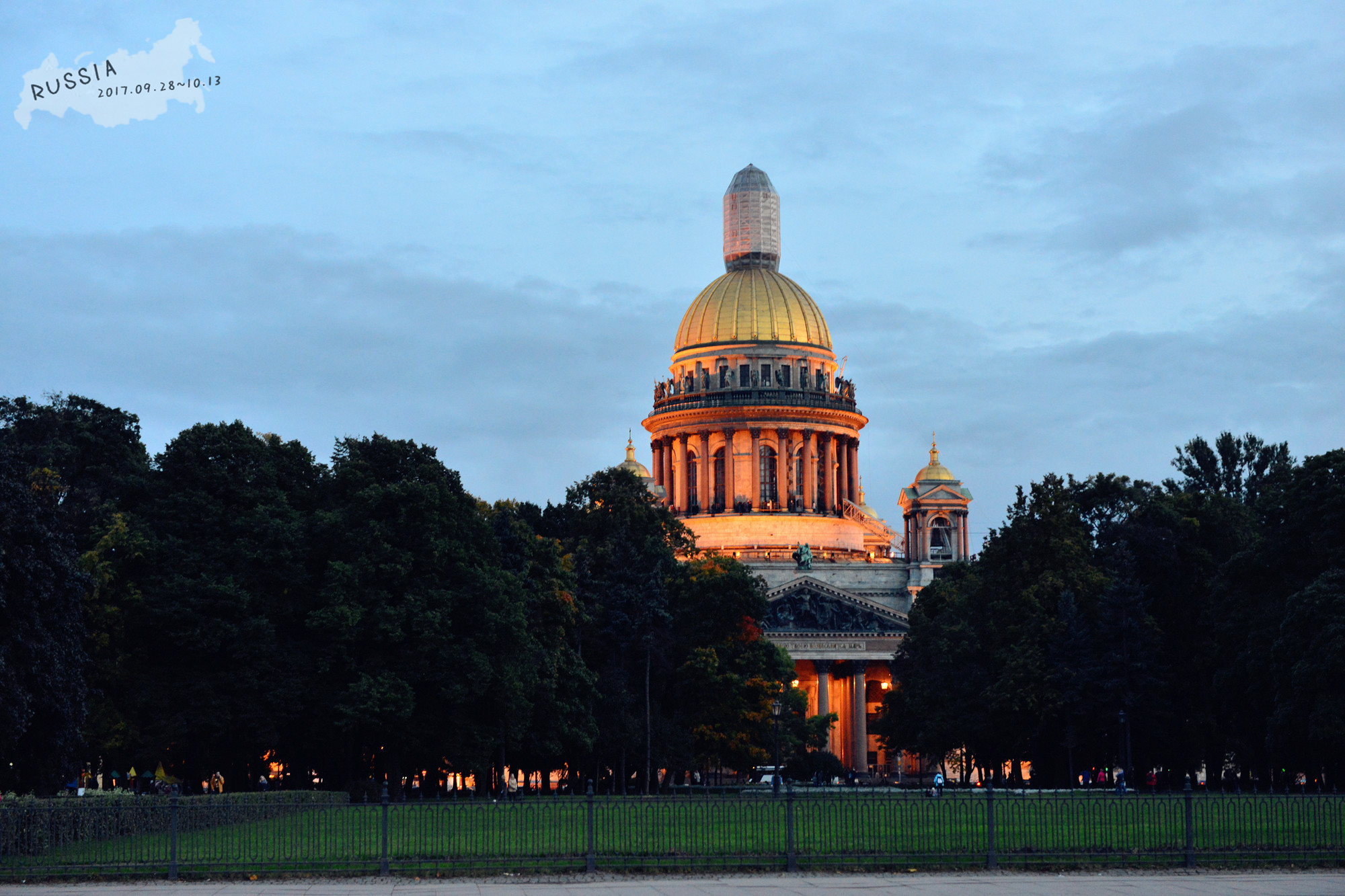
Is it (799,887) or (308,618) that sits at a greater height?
(308,618)

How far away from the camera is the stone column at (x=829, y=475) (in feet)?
471

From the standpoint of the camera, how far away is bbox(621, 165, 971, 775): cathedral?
135 metres

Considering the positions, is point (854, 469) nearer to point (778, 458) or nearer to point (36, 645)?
point (778, 458)

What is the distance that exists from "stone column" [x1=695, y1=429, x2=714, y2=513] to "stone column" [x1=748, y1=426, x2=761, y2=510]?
3.22 meters

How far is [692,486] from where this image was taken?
145 meters

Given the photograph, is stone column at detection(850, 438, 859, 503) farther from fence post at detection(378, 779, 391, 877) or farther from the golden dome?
fence post at detection(378, 779, 391, 877)

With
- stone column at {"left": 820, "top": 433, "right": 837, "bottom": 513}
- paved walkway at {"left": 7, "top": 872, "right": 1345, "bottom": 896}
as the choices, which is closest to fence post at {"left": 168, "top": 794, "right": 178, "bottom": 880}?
paved walkway at {"left": 7, "top": 872, "right": 1345, "bottom": 896}

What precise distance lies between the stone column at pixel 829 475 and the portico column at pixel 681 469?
35.6ft

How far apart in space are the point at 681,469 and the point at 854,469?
46.5 feet

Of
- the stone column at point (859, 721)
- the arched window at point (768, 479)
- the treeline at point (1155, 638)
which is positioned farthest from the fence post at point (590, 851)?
the arched window at point (768, 479)

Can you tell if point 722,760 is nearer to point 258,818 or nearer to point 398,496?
point 398,496

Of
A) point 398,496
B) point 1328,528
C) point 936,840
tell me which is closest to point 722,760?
point 398,496

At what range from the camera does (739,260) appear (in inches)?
5965

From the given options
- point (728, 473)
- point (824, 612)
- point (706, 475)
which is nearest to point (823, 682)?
point (824, 612)
